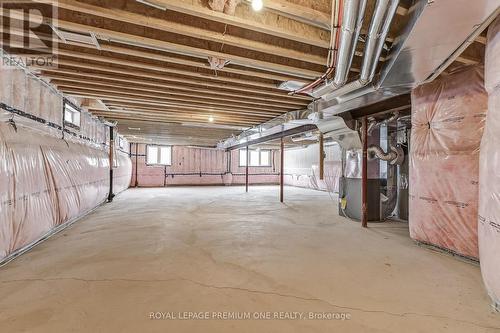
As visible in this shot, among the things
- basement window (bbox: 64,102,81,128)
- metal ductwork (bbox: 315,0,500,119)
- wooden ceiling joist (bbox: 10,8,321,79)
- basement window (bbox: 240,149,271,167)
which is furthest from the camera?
basement window (bbox: 240,149,271,167)

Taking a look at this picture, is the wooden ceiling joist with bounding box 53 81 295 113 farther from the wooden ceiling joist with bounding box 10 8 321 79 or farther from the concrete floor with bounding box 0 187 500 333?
the concrete floor with bounding box 0 187 500 333

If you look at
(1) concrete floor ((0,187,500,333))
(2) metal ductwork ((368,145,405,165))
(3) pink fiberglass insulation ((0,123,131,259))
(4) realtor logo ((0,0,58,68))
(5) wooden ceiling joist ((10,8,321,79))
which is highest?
(4) realtor logo ((0,0,58,68))

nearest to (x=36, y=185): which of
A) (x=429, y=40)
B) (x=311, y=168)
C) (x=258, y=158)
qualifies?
(x=429, y=40)

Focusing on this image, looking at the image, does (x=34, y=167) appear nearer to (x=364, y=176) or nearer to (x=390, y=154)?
(x=364, y=176)

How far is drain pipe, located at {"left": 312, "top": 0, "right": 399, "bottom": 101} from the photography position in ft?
4.66

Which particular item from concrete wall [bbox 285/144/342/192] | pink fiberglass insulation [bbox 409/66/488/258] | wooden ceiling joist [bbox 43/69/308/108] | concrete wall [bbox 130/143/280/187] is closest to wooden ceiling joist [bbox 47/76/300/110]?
wooden ceiling joist [bbox 43/69/308/108]

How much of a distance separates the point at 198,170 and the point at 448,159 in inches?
411

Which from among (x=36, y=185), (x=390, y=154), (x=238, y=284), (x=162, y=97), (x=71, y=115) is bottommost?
(x=238, y=284)

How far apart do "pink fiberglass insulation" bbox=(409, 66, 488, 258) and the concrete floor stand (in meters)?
0.25

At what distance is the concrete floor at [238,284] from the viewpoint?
54.2 inches

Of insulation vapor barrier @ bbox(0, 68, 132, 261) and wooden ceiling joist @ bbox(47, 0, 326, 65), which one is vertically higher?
wooden ceiling joist @ bbox(47, 0, 326, 65)

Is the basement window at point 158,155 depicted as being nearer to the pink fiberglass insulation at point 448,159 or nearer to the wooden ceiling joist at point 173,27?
the wooden ceiling joist at point 173,27

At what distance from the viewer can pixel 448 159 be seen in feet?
8.04

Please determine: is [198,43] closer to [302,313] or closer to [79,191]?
[302,313]
